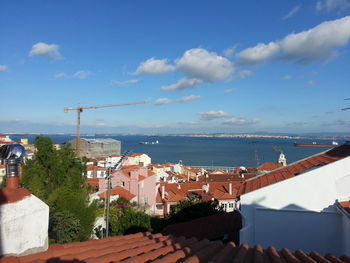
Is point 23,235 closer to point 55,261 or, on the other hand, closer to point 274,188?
Result: point 55,261

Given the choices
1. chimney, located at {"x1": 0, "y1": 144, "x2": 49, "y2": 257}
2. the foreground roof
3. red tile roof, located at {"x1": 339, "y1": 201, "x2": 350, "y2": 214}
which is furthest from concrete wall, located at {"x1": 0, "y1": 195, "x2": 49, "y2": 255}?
red tile roof, located at {"x1": 339, "y1": 201, "x2": 350, "y2": 214}

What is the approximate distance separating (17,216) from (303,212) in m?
6.91

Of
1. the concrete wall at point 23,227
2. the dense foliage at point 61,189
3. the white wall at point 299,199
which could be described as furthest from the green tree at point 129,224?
the concrete wall at point 23,227

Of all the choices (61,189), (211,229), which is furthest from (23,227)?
(61,189)

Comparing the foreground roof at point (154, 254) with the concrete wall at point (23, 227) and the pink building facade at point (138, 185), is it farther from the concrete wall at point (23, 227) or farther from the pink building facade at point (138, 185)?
the pink building facade at point (138, 185)

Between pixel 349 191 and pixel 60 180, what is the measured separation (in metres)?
15.5

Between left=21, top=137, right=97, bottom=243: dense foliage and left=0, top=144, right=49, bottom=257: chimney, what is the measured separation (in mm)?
8824

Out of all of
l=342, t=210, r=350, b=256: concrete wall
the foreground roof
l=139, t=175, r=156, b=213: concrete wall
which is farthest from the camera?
l=139, t=175, r=156, b=213: concrete wall

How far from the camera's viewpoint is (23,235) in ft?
10.4

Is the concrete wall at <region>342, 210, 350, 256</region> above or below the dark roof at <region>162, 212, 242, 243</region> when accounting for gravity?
above

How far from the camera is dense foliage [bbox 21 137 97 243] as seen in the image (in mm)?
11695

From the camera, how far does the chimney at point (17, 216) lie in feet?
9.90

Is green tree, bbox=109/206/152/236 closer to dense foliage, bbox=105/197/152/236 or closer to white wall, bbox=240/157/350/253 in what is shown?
dense foliage, bbox=105/197/152/236

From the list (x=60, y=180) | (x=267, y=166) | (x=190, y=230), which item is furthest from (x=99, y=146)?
(x=190, y=230)
